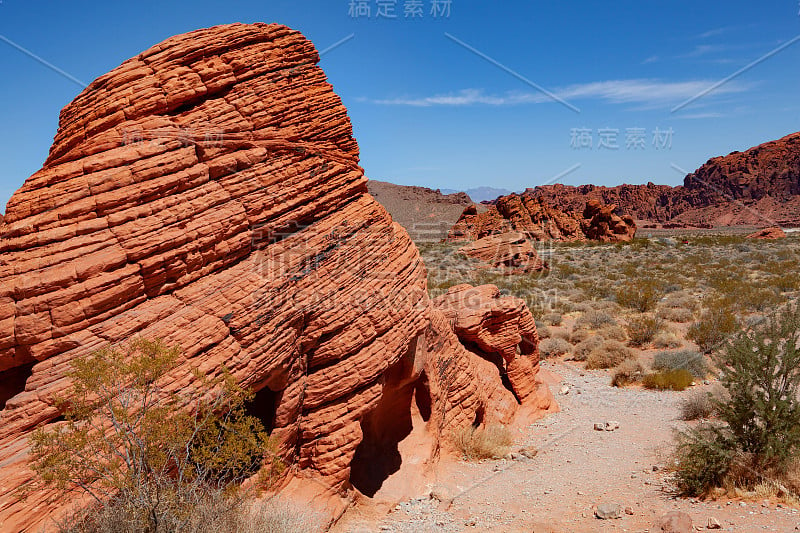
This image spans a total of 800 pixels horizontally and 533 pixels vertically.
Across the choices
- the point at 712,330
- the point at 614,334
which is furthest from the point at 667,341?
the point at 614,334

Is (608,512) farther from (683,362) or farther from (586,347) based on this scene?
(586,347)

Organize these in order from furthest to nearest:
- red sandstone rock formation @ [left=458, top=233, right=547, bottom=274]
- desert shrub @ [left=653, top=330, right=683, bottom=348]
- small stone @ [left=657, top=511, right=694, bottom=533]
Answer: red sandstone rock formation @ [left=458, top=233, right=547, bottom=274] → desert shrub @ [left=653, top=330, right=683, bottom=348] → small stone @ [left=657, top=511, right=694, bottom=533]

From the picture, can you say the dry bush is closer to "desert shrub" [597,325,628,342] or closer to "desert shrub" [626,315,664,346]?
"desert shrub" [597,325,628,342]

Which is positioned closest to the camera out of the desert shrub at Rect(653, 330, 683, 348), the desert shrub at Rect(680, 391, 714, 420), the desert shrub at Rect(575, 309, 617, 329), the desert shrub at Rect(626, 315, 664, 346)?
the desert shrub at Rect(680, 391, 714, 420)

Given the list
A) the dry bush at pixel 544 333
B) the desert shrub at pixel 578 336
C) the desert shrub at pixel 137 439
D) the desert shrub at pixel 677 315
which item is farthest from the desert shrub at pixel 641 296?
the desert shrub at pixel 137 439

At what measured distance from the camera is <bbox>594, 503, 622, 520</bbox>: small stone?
19.6 feet

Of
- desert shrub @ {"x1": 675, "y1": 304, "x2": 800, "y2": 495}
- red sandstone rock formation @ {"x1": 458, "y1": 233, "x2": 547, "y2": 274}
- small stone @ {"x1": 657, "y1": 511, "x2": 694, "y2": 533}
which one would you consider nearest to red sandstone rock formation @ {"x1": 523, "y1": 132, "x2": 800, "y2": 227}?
red sandstone rock formation @ {"x1": 458, "y1": 233, "x2": 547, "y2": 274}

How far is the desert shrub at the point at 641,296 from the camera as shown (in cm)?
2001

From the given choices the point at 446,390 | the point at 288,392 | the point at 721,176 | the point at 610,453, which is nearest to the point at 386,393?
the point at 446,390

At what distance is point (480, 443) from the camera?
8.78 m

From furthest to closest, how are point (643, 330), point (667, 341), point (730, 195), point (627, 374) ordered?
point (730, 195) < point (643, 330) < point (667, 341) < point (627, 374)

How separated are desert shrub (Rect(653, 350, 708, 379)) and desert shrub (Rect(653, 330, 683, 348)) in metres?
1.63

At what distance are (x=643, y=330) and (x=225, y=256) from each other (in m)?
14.3

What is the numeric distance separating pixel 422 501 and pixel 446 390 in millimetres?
2281
